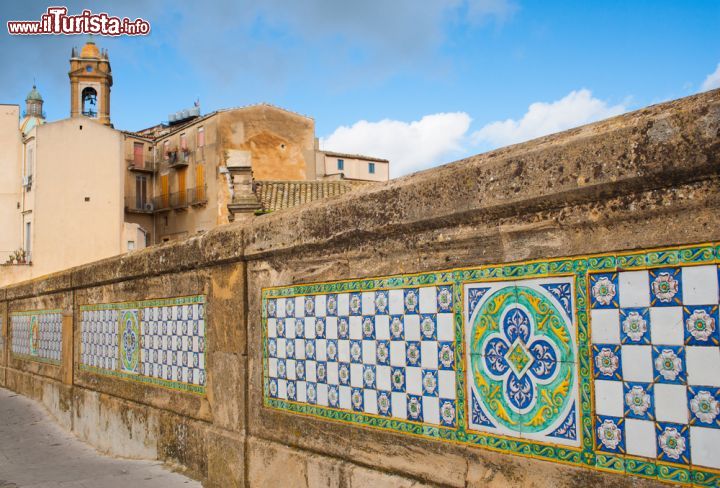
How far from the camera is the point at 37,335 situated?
9953 millimetres

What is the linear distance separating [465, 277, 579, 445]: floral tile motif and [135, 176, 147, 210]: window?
3806 centimetres

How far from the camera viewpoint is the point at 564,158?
8.71ft

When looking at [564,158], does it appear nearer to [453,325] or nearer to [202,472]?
[453,325]

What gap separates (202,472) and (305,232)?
2.14 meters

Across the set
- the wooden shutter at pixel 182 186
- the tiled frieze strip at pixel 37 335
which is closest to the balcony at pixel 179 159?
the wooden shutter at pixel 182 186

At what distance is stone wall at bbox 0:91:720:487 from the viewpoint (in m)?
2.32

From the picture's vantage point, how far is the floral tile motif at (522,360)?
8.66 feet

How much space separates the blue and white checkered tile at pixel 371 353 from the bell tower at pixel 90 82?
3669 centimetres

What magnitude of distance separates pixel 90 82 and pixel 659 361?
40.5m

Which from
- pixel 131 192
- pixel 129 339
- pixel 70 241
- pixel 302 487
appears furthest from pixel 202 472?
pixel 131 192

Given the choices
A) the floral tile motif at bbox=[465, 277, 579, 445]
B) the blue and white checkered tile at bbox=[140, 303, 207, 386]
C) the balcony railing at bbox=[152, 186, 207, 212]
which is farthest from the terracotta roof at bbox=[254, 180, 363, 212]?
the floral tile motif at bbox=[465, 277, 579, 445]

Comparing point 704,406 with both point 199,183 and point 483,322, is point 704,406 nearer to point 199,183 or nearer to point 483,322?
point 483,322

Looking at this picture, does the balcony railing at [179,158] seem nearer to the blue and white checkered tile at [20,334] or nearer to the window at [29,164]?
the window at [29,164]

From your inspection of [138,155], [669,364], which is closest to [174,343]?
[669,364]
